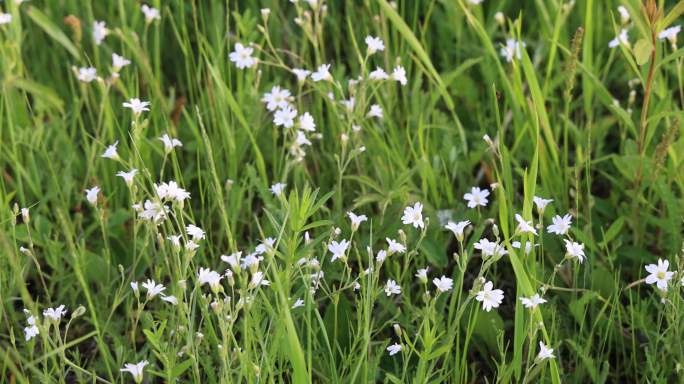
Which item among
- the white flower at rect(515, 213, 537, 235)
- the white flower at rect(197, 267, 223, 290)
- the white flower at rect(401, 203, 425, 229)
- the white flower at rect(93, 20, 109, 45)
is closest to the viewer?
the white flower at rect(197, 267, 223, 290)

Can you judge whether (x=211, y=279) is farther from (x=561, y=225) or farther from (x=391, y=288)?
(x=561, y=225)

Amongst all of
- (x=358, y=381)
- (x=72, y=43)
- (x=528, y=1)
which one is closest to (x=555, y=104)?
(x=528, y=1)

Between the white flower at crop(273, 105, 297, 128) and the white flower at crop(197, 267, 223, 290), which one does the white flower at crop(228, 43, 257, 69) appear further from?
the white flower at crop(197, 267, 223, 290)

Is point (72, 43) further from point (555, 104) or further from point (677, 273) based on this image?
point (677, 273)

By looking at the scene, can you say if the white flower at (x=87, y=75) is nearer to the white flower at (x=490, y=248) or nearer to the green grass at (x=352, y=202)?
the green grass at (x=352, y=202)

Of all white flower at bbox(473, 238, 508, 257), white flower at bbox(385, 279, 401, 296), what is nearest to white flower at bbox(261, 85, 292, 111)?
white flower at bbox(385, 279, 401, 296)

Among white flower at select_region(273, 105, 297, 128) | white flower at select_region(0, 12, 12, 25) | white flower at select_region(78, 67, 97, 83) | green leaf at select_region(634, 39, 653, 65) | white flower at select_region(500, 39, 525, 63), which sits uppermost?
green leaf at select_region(634, 39, 653, 65)

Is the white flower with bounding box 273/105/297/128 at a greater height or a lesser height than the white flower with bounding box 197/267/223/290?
greater
